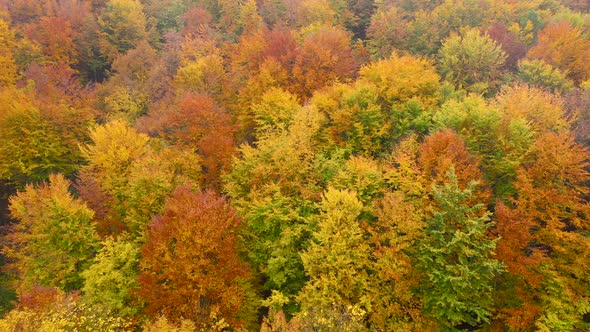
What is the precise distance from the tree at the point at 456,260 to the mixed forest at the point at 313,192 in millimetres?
173

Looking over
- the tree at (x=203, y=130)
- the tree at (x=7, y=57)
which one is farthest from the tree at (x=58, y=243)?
the tree at (x=7, y=57)

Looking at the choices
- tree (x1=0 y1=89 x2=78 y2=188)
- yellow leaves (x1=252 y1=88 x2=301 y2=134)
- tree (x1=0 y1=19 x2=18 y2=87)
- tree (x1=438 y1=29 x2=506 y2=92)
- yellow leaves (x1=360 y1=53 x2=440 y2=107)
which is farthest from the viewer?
tree (x1=0 y1=19 x2=18 y2=87)

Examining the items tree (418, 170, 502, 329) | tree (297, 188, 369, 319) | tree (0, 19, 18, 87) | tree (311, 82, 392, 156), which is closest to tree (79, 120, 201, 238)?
tree (297, 188, 369, 319)

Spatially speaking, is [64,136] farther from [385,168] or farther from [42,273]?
[385,168]

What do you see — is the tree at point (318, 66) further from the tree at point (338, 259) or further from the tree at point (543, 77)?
the tree at point (338, 259)

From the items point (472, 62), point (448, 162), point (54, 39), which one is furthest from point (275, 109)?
point (54, 39)

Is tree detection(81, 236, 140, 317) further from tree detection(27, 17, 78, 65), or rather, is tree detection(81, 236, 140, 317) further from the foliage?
tree detection(27, 17, 78, 65)

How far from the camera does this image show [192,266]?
25.6m

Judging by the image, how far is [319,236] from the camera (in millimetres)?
26859

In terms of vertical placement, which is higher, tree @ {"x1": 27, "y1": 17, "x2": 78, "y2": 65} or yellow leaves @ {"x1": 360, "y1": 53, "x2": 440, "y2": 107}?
yellow leaves @ {"x1": 360, "y1": 53, "x2": 440, "y2": 107}

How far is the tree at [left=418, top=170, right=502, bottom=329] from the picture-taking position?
23.8m

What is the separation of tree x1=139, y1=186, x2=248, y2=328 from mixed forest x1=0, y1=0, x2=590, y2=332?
0.13m

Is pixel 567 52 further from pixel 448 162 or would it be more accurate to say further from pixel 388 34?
pixel 448 162

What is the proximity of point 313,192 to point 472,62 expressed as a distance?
25.8 m
